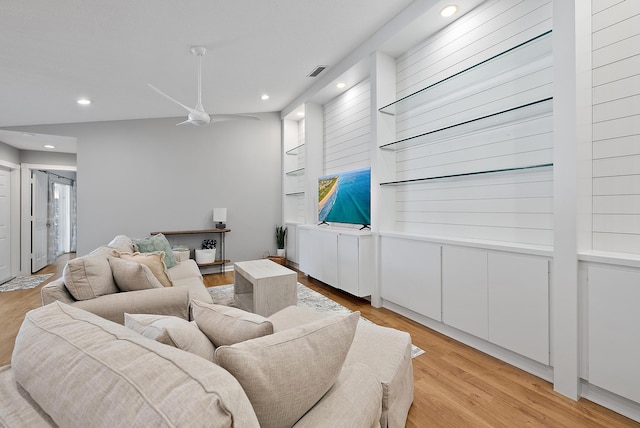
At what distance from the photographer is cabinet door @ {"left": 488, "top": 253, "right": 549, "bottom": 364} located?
6.65ft

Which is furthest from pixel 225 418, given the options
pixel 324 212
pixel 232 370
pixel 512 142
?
pixel 324 212

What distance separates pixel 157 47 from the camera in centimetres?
296

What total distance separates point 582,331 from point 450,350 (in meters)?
0.92

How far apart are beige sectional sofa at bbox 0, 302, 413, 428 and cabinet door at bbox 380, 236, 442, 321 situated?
1861 millimetres

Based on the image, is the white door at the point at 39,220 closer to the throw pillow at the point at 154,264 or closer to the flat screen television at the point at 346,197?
the throw pillow at the point at 154,264

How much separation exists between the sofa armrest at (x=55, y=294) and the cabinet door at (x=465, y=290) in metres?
2.81

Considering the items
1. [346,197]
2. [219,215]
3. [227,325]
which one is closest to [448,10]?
[346,197]

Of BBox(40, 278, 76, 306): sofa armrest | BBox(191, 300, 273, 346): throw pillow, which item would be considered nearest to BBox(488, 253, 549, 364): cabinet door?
BBox(191, 300, 273, 346): throw pillow

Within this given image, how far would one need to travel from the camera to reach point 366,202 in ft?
12.4

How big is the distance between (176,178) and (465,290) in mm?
4788

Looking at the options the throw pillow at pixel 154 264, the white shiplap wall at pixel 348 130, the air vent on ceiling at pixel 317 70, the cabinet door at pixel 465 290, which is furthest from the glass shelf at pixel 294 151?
the cabinet door at pixel 465 290

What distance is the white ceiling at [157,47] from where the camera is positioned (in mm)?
2449

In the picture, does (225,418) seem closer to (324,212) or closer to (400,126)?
(400,126)

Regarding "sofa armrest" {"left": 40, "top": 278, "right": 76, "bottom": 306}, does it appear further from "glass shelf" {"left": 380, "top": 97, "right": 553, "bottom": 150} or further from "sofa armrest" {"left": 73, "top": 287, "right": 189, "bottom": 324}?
"glass shelf" {"left": 380, "top": 97, "right": 553, "bottom": 150}
